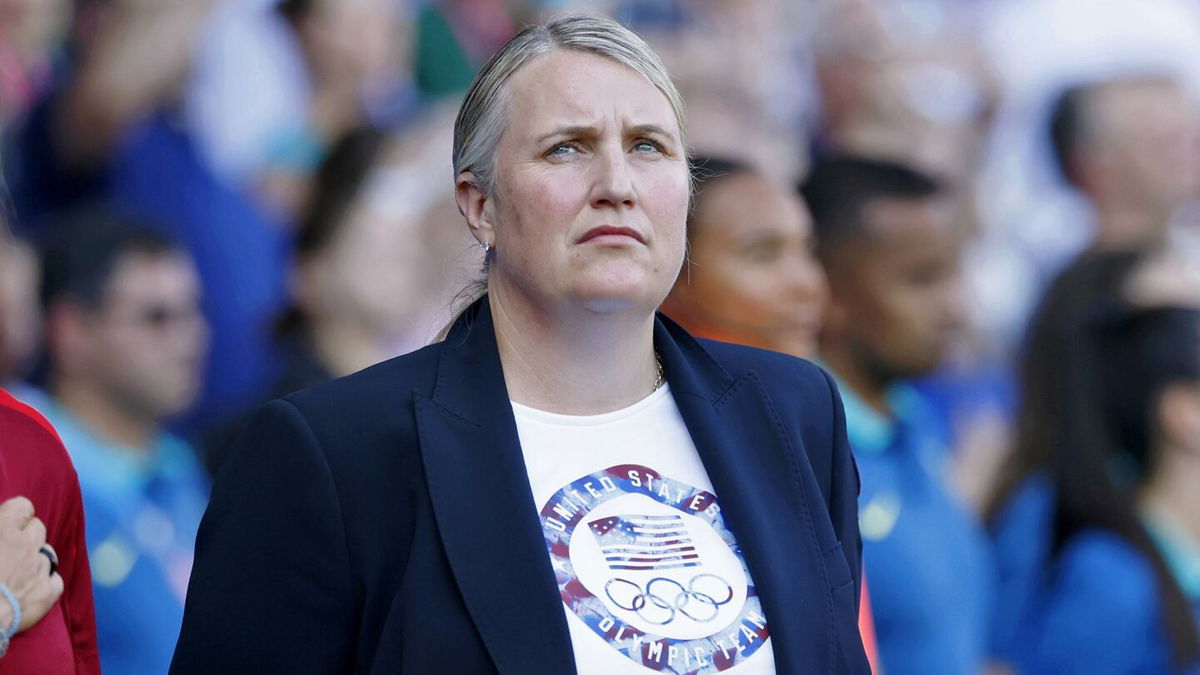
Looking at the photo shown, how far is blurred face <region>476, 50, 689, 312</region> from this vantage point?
2.50 m

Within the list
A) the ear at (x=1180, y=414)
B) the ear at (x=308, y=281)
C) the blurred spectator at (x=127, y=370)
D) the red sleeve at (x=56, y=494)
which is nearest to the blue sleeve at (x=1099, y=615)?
the ear at (x=1180, y=414)

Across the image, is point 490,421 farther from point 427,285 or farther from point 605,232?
point 427,285

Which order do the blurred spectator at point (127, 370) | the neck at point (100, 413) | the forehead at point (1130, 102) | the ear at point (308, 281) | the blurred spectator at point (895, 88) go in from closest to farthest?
the blurred spectator at point (127, 370) → the neck at point (100, 413) → the ear at point (308, 281) → the blurred spectator at point (895, 88) → the forehead at point (1130, 102)

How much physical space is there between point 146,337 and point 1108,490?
8.88 ft

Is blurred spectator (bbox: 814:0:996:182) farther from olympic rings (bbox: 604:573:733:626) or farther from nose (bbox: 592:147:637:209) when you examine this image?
olympic rings (bbox: 604:573:733:626)

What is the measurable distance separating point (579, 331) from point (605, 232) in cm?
16

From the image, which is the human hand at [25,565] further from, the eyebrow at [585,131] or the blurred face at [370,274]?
the blurred face at [370,274]

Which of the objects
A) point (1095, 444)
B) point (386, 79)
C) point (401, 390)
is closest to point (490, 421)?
point (401, 390)

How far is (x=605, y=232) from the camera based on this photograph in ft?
8.21

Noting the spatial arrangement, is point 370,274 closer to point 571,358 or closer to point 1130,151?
point 571,358

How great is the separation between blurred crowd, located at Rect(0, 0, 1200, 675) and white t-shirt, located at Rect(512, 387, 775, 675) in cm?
62

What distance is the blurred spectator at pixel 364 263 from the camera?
16.5ft

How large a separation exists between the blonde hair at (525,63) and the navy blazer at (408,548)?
330mm

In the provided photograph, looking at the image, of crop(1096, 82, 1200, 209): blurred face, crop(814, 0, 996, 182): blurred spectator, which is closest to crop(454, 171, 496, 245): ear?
crop(814, 0, 996, 182): blurred spectator
